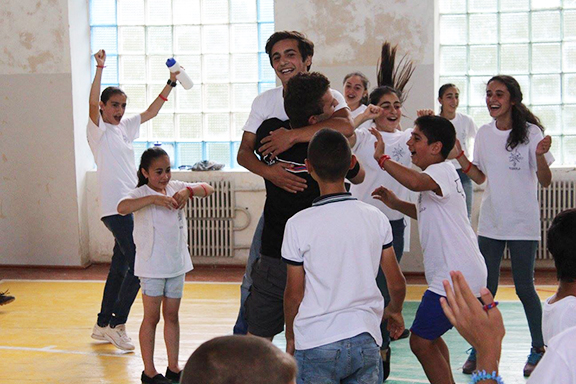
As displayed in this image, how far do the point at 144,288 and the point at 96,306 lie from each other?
84.1 inches

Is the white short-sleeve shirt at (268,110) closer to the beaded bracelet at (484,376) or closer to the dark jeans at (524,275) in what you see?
the dark jeans at (524,275)

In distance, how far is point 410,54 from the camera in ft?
22.8

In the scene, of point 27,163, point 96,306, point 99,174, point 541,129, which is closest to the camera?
point 541,129

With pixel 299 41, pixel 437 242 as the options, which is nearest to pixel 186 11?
pixel 299 41

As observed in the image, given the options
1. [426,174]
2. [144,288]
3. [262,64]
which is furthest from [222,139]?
[426,174]

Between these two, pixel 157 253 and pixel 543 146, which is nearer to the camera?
pixel 157 253

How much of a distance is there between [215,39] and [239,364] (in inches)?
269

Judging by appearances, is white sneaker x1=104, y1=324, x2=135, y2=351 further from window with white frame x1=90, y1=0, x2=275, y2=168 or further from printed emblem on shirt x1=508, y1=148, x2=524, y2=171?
window with white frame x1=90, y1=0, x2=275, y2=168

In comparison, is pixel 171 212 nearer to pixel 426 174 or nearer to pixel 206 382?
pixel 426 174

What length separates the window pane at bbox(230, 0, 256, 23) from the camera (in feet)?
25.3

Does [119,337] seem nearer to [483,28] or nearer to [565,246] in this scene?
[565,246]

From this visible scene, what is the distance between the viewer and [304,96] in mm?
2977

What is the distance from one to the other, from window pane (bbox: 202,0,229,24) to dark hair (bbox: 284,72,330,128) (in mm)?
4990

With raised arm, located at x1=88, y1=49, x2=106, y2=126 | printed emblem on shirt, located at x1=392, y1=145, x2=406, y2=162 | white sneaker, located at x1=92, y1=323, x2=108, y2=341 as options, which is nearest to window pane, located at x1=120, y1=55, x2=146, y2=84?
raised arm, located at x1=88, y1=49, x2=106, y2=126
